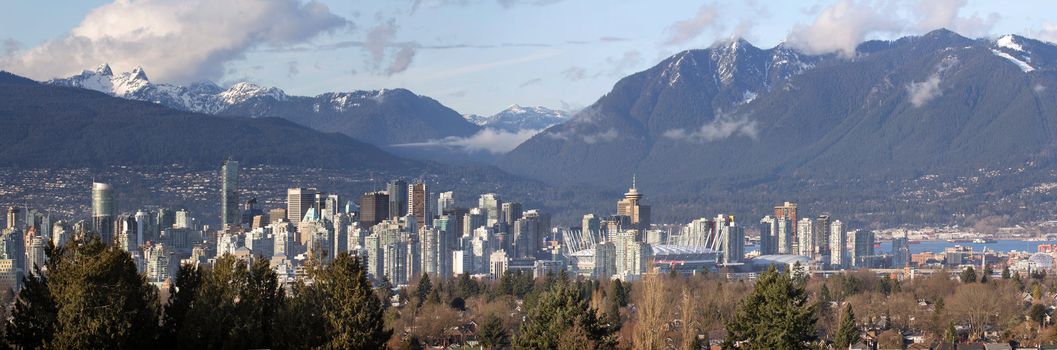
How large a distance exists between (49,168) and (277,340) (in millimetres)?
148042

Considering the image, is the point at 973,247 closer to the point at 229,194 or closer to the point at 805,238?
the point at 805,238

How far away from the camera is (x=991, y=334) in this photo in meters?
68.2

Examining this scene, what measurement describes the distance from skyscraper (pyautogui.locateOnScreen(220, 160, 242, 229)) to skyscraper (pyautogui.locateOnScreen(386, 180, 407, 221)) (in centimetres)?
1273

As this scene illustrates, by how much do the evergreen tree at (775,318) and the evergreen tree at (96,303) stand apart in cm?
1307

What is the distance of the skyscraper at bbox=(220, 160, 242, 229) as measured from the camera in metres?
170

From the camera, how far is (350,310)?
3581 cm

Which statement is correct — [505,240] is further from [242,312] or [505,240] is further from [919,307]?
[242,312]

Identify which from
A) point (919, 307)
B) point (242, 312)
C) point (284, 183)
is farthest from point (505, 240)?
point (242, 312)

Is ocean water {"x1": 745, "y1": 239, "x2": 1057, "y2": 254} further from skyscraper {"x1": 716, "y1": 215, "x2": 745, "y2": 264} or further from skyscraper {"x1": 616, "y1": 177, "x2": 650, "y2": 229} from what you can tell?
skyscraper {"x1": 716, "y1": 215, "x2": 745, "y2": 264}

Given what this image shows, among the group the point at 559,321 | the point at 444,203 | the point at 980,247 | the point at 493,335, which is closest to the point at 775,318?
the point at 559,321

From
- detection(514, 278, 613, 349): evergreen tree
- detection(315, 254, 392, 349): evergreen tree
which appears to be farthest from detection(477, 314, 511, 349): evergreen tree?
detection(315, 254, 392, 349): evergreen tree

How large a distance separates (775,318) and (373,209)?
128 metres

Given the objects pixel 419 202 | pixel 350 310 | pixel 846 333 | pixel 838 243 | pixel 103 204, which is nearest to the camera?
pixel 350 310

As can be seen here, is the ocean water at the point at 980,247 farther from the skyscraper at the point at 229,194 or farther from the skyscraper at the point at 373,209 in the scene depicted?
the skyscraper at the point at 229,194
